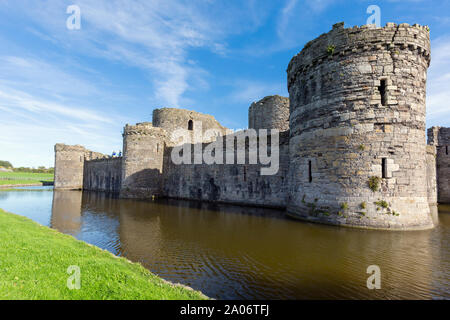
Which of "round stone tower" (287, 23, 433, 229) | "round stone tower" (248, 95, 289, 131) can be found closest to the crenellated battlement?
"round stone tower" (287, 23, 433, 229)

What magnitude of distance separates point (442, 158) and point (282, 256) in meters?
20.7

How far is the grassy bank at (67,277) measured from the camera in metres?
3.60

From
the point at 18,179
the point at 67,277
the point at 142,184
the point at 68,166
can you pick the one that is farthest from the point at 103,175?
the point at 67,277

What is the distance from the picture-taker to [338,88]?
10094 mm

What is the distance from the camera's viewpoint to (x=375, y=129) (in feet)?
30.9

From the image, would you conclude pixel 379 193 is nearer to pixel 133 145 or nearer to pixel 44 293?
pixel 44 293

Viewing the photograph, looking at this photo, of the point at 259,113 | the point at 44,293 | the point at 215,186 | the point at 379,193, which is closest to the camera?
the point at 44,293

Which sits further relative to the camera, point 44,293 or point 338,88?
point 338,88

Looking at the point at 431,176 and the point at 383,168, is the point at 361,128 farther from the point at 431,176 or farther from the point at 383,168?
the point at 431,176

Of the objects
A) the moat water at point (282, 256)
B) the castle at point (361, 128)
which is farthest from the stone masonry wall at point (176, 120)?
the moat water at point (282, 256)

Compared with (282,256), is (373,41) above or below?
above

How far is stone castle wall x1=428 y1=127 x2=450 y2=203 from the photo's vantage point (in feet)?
62.1
